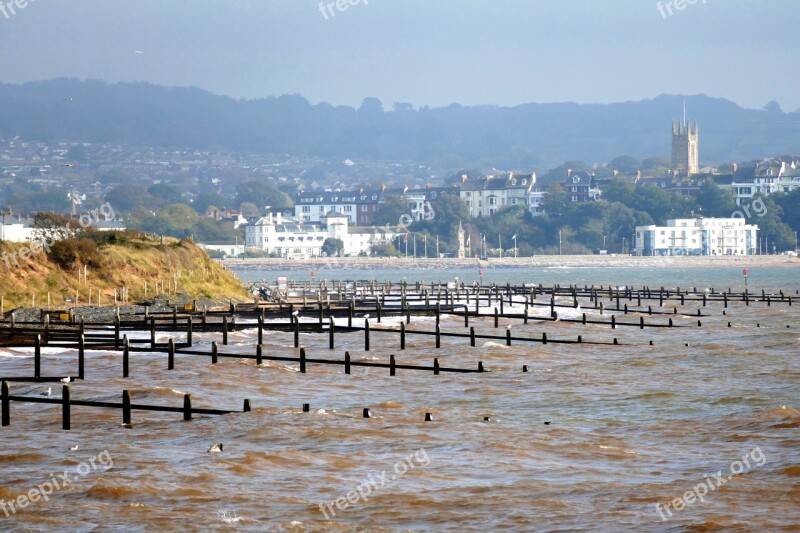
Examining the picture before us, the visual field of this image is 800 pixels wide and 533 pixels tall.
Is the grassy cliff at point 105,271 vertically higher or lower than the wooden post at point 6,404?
higher

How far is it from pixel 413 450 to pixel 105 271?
5321 cm

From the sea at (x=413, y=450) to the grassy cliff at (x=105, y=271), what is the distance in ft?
88.8

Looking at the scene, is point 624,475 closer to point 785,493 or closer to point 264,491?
point 785,493

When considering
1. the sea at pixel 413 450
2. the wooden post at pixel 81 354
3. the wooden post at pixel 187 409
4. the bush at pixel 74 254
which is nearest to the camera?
the sea at pixel 413 450

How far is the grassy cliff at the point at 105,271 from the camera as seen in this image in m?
71.4

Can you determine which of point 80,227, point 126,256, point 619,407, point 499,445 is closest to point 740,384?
point 619,407

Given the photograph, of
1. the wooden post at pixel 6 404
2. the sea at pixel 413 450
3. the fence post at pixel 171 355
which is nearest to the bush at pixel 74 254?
the sea at pixel 413 450

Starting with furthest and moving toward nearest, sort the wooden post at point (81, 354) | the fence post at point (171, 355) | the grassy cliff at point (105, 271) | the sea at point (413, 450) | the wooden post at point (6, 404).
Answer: the grassy cliff at point (105, 271)
the fence post at point (171, 355)
the wooden post at point (81, 354)
the wooden post at point (6, 404)
the sea at point (413, 450)

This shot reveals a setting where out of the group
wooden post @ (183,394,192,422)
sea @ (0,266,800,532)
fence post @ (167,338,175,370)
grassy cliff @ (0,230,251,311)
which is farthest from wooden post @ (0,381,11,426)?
grassy cliff @ (0,230,251,311)

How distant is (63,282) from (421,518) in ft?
180

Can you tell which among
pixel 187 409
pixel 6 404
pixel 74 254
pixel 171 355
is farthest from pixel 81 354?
pixel 74 254

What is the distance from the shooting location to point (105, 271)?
78.2 m

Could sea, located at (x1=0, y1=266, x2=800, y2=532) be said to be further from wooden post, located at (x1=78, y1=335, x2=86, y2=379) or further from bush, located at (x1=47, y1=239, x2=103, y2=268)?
bush, located at (x1=47, y1=239, x2=103, y2=268)

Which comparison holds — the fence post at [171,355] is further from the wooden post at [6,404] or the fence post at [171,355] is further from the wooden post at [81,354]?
the wooden post at [6,404]
